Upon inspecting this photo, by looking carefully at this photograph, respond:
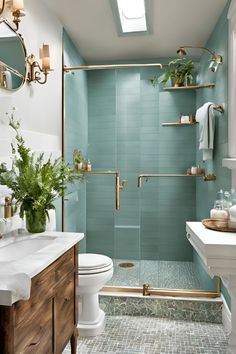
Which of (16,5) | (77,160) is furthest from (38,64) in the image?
(77,160)

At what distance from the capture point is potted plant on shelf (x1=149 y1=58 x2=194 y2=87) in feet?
11.7

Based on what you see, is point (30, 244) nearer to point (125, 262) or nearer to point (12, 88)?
point (12, 88)

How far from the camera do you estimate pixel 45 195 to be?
6.86 feet

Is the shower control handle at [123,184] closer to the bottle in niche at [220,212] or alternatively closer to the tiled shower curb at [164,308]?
the tiled shower curb at [164,308]

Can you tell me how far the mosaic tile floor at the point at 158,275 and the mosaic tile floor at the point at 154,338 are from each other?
40 centimetres

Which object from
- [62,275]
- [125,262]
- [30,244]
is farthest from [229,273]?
[125,262]

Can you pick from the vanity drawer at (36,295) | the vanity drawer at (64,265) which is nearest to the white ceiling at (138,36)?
the vanity drawer at (64,265)

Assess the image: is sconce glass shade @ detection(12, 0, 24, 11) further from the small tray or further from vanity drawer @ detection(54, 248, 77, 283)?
the small tray

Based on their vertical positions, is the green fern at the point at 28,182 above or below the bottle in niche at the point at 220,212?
Answer: above

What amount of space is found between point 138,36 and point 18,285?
2.90 meters

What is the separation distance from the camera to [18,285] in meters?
1.22

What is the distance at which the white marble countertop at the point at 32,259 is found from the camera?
1.20 m

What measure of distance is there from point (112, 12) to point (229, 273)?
7.66 ft

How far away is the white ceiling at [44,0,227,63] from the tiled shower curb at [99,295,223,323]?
8.16 feet
